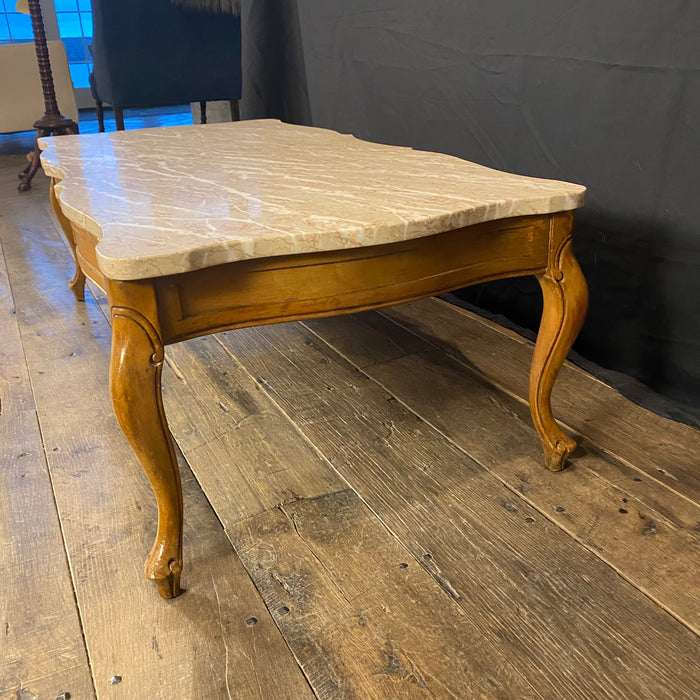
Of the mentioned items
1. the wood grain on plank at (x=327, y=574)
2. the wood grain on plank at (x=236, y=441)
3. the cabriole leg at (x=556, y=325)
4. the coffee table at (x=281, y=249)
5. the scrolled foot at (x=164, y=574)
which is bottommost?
the wood grain on plank at (x=236, y=441)

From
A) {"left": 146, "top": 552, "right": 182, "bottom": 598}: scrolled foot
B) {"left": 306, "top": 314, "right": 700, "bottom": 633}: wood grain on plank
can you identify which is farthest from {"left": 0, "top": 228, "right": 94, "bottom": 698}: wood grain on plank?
{"left": 306, "top": 314, "right": 700, "bottom": 633}: wood grain on plank

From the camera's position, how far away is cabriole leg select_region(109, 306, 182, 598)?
755mm

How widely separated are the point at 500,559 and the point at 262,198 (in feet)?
2.00

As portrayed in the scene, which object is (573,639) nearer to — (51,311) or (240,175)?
(240,175)

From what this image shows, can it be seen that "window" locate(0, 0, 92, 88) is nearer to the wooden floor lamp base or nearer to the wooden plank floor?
the wooden floor lamp base

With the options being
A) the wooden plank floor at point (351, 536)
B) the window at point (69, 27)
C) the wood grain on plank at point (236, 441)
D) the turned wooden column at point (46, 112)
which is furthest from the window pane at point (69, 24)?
the wood grain on plank at point (236, 441)

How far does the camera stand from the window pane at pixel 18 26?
5.09 meters

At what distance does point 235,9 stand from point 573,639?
2757mm

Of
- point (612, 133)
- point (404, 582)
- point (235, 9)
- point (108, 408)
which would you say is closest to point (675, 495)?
point (404, 582)

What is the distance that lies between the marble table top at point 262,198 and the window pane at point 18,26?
4636 mm

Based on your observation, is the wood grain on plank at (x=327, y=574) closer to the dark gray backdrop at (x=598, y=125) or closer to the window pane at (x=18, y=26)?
the dark gray backdrop at (x=598, y=125)

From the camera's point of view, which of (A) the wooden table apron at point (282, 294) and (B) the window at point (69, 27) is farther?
(B) the window at point (69, 27)

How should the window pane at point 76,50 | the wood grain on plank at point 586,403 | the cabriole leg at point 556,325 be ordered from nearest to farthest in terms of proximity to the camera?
the cabriole leg at point 556,325 → the wood grain on plank at point 586,403 → the window pane at point 76,50

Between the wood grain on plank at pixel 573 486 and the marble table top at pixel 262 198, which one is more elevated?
the marble table top at pixel 262 198
